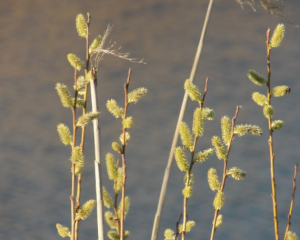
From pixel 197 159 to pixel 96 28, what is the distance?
1.71 metres

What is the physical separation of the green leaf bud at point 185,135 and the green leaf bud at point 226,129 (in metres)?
0.05

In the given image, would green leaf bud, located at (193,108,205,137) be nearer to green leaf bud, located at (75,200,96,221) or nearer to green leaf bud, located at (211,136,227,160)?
green leaf bud, located at (211,136,227,160)

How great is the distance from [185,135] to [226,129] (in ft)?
0.20

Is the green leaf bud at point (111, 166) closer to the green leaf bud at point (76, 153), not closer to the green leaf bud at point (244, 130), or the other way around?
the green leaf bud at point (76, 153)

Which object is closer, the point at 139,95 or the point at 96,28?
the point at 139,95

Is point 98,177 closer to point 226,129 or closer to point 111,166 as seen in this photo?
point 111,166

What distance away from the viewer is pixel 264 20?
2.32 meters

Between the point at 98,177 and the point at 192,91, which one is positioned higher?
the point at 192,91

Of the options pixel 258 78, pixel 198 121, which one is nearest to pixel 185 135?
pixel 198 121

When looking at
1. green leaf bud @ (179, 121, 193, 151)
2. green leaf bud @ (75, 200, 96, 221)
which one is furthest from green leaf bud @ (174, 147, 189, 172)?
green leaf bud @ (75, 200, 96, 221)

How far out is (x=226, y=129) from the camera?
24.6 inches

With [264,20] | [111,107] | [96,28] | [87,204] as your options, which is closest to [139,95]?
[111,107]

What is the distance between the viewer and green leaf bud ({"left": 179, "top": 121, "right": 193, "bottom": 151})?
0.59 m

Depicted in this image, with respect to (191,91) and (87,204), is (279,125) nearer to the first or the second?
(191,91)
